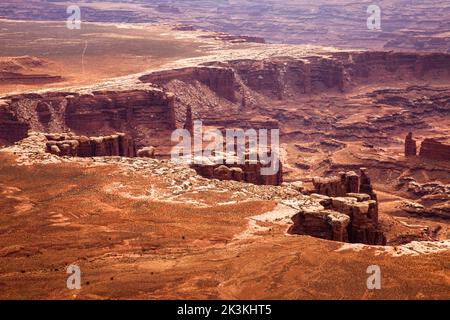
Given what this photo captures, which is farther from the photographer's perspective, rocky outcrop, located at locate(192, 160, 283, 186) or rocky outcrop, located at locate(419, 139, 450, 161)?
rocky outcrop, located at locate(419, 139, 450, 161)

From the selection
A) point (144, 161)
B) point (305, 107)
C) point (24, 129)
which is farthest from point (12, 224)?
point (305, 107)

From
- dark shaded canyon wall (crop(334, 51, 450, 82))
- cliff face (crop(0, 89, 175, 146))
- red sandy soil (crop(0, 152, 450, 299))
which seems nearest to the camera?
red sandy soil (crop(0, 152, 450, 299))

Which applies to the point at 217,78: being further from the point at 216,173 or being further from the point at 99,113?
the point at 216,173

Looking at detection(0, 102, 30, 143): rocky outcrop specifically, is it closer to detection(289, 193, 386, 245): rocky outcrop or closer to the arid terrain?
the arid terrain

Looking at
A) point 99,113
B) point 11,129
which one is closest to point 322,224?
point 11,129

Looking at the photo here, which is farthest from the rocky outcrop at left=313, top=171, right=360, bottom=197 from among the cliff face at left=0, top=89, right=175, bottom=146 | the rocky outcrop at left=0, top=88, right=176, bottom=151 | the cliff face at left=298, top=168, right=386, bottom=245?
the cliff face at left=0, top=89, right=175, bottom=146

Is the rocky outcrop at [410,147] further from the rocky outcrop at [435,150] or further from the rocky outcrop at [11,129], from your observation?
the rocky outcrop at [11,129]

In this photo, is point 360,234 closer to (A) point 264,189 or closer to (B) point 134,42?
(A) point 264,189

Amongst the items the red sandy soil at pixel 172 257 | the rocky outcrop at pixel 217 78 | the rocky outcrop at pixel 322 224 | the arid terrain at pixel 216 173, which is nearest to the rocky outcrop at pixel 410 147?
the arid terrain at pixel 216 173
